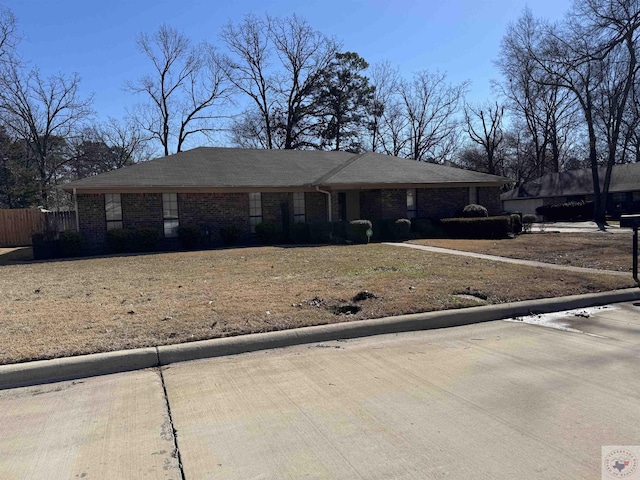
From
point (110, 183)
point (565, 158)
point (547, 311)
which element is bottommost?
point (547, 311)

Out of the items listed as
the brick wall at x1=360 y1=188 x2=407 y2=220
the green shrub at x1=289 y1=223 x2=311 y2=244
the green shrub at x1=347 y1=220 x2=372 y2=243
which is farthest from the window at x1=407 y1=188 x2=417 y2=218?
the green shrub at x1=289 y1=223 x2=311 y2=244

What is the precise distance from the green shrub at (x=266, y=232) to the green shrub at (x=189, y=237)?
Answer: 241 centimetres

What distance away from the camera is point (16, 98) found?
1357 inches

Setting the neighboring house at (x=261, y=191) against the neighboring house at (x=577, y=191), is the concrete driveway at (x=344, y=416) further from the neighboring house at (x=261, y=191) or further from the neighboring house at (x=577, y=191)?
the neighboring house at (x=577, y=191)

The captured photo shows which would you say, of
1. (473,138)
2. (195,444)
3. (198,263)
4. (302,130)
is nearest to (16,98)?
(302,130)

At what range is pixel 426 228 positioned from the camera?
20672 millimetres

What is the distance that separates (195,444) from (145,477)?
451 millimetres

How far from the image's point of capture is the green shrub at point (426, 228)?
20.7 m

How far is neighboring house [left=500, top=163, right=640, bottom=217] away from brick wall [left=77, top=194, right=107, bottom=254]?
126ft

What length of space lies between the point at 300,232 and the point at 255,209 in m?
2.45

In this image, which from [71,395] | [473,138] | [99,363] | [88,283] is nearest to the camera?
[71,395]

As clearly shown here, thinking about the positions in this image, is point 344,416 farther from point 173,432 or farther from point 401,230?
point 401,230

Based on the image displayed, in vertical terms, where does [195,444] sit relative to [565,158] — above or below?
below

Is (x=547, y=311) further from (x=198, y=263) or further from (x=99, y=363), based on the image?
(x=198, y=263)
